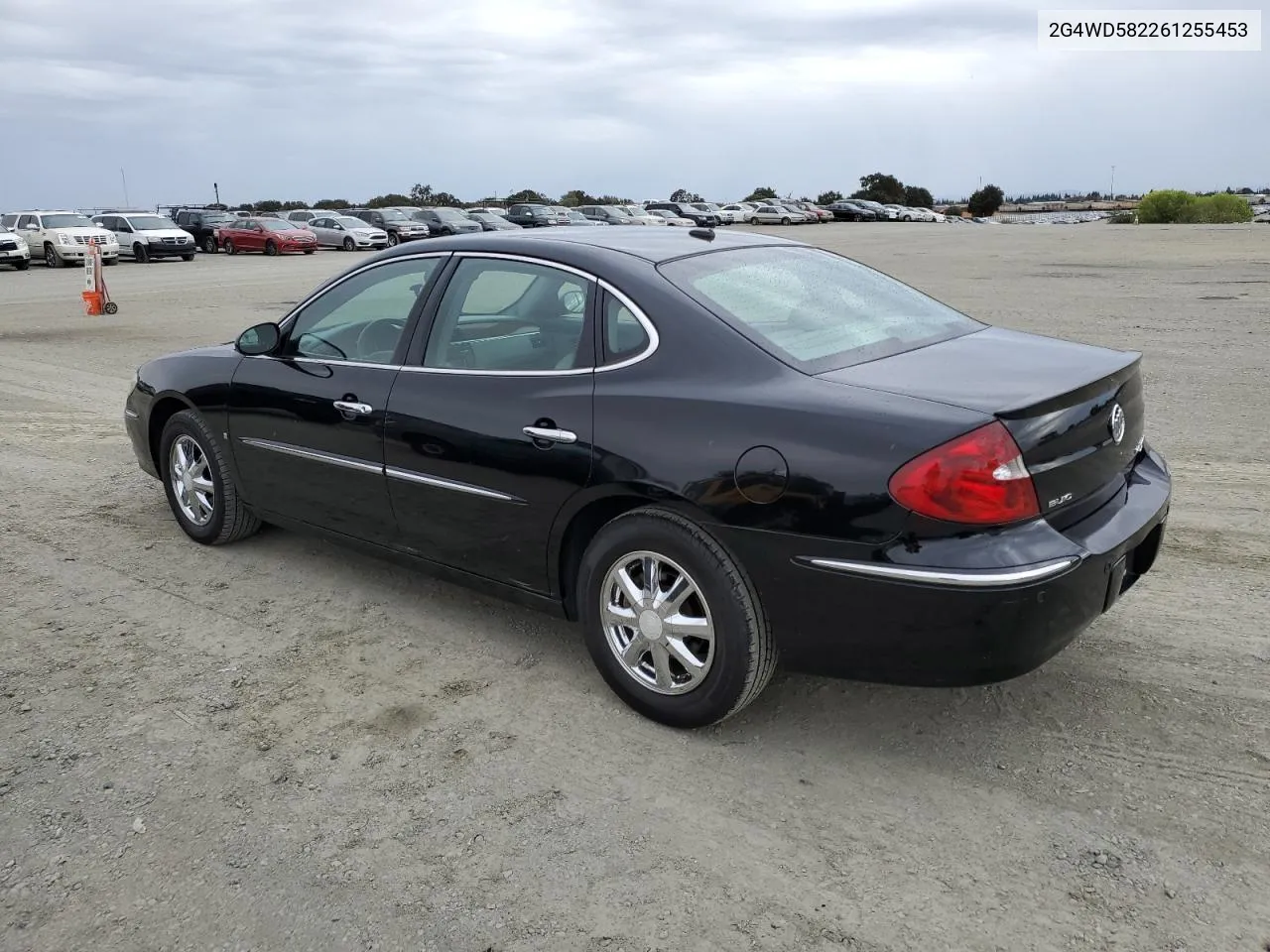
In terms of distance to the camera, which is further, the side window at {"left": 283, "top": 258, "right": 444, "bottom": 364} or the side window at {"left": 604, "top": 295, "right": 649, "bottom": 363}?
the side window at {"left": 283, "top": 258, "right": 444, "bottom": 364}

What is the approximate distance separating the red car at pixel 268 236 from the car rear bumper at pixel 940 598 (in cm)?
3733

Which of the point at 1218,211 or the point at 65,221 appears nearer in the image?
the point at 65,221

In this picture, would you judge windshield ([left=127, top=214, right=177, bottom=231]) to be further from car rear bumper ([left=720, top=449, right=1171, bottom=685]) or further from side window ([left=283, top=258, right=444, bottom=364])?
car rear bumper ([left=720, top=449, right=1171, bottom=685])

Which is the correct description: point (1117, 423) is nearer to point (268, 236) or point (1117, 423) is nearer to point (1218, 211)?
point (268, 236)

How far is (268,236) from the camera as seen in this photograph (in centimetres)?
3753

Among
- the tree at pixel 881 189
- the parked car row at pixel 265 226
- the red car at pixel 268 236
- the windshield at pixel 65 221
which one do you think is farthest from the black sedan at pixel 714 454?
the tree at pixel 881 189

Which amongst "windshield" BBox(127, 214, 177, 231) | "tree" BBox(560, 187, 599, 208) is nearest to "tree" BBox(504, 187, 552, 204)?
"tree" BBox(560, 187, 599, 208)

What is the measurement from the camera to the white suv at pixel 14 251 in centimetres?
3056

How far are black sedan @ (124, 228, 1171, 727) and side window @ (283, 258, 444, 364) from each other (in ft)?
0.04

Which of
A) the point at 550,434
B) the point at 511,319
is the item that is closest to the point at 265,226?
the point at 511,319

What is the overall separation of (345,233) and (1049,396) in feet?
133

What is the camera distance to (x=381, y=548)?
4.50m

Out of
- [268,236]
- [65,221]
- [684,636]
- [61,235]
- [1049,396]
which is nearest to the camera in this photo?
[1049,396]

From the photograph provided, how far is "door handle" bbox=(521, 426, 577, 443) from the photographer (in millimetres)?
3645
